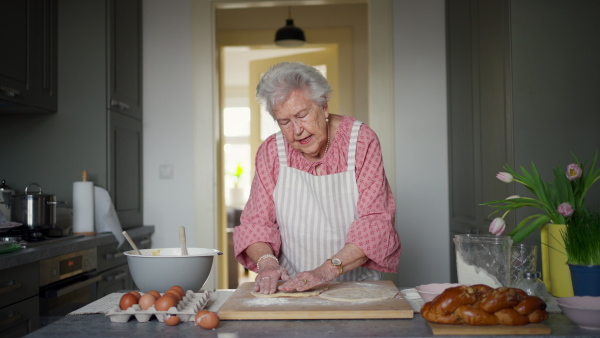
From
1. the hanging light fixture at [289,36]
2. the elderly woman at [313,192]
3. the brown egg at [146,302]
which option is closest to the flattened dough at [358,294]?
the elderly woman at [313,192]

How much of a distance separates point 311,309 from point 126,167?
7.20ft

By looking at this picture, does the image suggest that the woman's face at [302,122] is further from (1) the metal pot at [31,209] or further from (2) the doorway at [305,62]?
(2) the doorway at [305,62]

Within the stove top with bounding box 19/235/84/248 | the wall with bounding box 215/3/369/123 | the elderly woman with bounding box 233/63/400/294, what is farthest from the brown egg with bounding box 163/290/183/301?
the wall with bounding box 215/3/369/123

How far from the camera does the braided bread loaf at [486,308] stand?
1032 mm

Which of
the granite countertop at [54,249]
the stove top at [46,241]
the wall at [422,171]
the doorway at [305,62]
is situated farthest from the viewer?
the doorway at [305,62]

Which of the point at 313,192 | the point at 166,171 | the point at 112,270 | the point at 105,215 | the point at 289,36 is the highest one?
the point at 289,36

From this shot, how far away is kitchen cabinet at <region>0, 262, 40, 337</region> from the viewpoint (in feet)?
6.16

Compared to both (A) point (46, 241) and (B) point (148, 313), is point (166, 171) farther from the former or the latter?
(B) point (148, 313)

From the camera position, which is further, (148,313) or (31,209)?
(31,209)

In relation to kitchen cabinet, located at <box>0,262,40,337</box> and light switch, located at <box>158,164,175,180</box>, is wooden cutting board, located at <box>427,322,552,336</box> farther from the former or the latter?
light switch, located at <box>158,164,175,180</box>

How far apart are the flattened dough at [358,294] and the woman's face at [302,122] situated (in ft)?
1.81

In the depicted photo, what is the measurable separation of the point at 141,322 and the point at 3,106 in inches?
75.2

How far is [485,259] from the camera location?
4.24 ft

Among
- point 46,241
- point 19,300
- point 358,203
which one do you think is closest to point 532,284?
point 358,203
